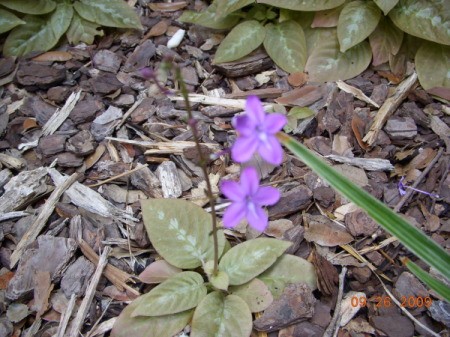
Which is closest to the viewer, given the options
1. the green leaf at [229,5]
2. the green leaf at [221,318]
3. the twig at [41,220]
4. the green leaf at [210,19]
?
the green leaf at [221,318]

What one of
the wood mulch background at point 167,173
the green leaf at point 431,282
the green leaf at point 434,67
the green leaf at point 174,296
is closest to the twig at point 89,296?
the wood mulch background at point 167,173

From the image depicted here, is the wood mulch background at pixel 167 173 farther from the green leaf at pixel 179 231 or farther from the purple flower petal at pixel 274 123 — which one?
the purple flower petal at pixel 274 123

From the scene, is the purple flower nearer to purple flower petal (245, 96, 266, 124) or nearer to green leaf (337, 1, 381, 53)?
purple flower petal (245, 96, 266, 124)

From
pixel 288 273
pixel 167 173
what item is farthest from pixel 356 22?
pixel 288 273

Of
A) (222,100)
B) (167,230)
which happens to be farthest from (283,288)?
(222,100)

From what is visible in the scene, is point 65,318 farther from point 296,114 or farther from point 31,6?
point 31,6

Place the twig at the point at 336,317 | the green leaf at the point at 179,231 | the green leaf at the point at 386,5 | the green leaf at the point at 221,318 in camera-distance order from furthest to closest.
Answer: the green leaf at the point at 386,5 < the green leaf at the point at 179,231 < the twig at the point at 336,317 < the green leaf at the point at 221,318

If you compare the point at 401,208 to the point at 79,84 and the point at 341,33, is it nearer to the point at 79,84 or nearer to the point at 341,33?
the point at 341,33
